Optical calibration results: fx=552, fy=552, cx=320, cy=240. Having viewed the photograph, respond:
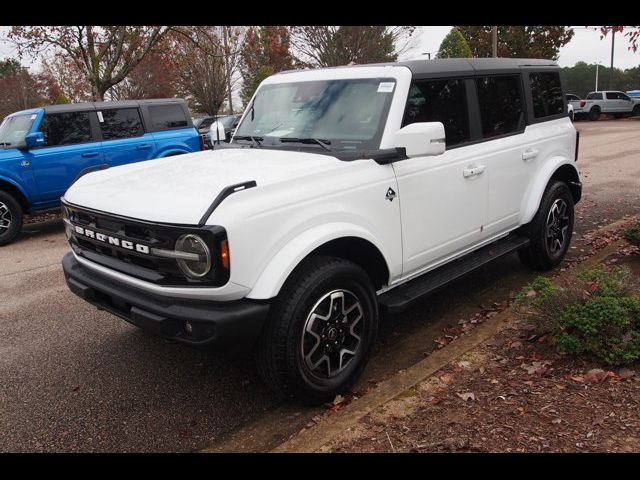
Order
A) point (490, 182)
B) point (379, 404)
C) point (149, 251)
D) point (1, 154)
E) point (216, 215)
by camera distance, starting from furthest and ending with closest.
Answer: point (1, 154), point (490, 182), point (379, 404), point (149, 251), point (216, 215)

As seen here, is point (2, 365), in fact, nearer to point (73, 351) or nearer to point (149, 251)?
point (73, 351)

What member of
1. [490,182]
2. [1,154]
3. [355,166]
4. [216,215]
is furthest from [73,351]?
[1,154]

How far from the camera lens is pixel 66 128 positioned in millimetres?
8977

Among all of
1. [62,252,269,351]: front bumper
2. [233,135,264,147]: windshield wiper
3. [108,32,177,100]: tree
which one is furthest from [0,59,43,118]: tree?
[62,252,269,351]: front bumper

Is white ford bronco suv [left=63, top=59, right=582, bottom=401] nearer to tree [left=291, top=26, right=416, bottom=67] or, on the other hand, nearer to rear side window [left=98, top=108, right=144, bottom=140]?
rear side window [left=98, top=108, right=144, bottom=140]

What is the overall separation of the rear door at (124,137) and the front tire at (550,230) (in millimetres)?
6830

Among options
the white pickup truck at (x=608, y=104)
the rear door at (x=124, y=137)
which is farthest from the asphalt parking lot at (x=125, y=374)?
the white pickup truck at (x=608, y=104)

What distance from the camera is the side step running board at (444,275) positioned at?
3793 millimetres

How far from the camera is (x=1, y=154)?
8336mm

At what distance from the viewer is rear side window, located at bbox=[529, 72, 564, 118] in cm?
532

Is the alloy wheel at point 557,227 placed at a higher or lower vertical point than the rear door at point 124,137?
lower

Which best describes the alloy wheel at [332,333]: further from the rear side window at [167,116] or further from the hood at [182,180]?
the rear side window at [167,116]

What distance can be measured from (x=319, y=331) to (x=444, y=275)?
1409mm
